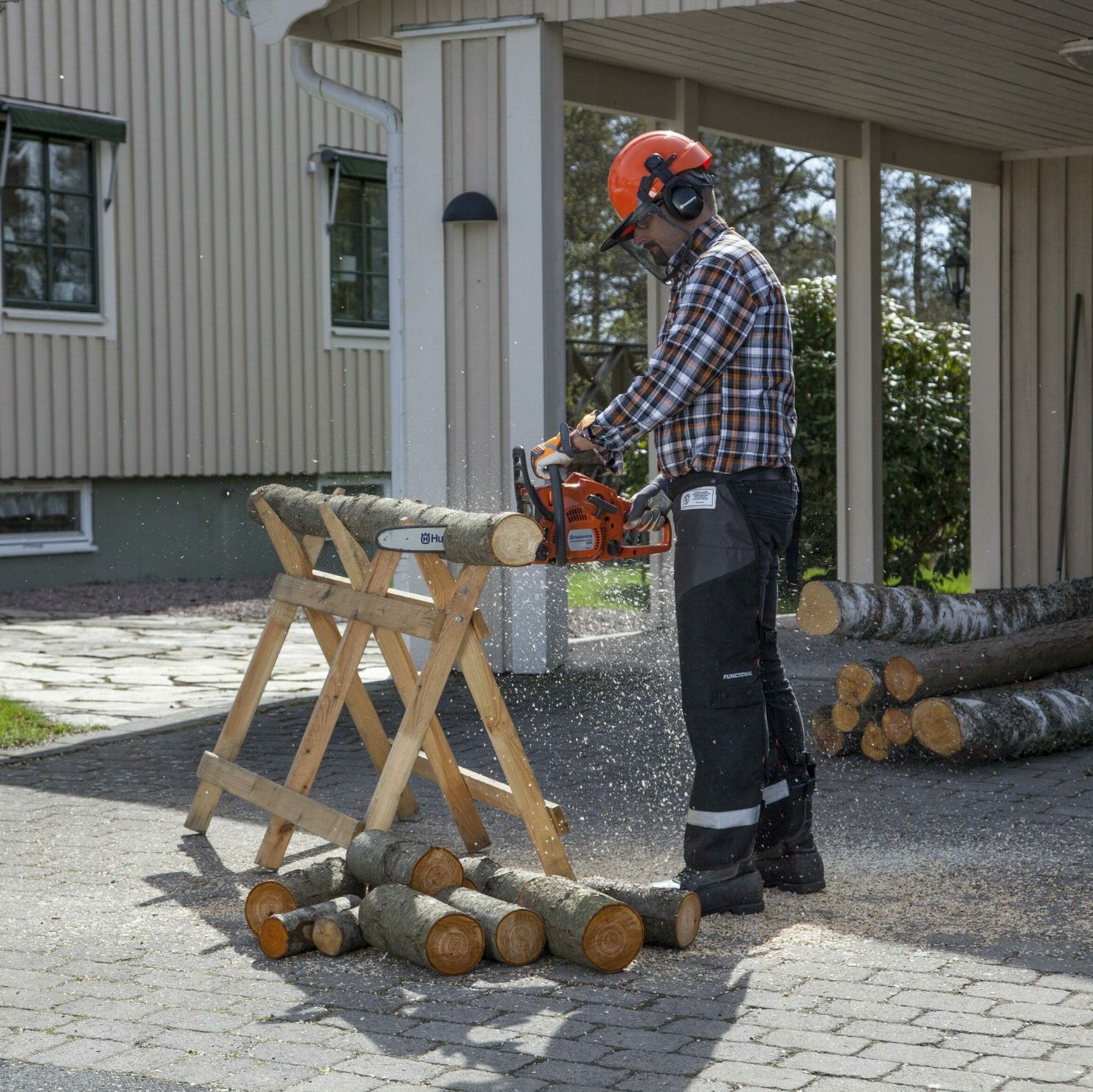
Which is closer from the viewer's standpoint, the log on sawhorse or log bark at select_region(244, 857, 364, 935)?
log bark at select_region(244, 857, 364, 935)

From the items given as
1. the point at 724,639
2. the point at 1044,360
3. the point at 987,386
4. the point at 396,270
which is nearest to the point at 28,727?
the point at 396,270

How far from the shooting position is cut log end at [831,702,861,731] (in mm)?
6973

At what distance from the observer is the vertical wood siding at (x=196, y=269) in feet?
47.3

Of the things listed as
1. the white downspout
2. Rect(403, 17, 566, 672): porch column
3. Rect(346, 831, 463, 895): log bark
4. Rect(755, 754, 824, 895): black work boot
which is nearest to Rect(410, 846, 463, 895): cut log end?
Rect(346, 831, 463, 895): log bark

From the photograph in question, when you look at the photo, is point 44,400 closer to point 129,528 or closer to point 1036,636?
point 129,528

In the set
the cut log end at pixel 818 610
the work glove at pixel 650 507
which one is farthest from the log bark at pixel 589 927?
the cut log end at pixel 818 610

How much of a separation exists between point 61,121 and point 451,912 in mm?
11767

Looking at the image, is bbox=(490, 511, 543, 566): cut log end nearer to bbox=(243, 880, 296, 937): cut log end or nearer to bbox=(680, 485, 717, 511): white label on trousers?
bbox=(680, 485, 717, 511): white label on trousers

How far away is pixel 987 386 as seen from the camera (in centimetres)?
1243

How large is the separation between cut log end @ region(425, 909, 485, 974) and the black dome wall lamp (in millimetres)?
5305

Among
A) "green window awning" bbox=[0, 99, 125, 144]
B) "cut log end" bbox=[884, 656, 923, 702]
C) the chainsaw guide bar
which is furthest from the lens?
"green window awning" bbox=[0, 99, 125, 144]

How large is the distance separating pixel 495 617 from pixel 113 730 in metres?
2.17

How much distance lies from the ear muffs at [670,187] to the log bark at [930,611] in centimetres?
304

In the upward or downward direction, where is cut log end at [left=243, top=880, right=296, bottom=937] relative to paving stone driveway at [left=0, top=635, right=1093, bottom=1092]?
upward
